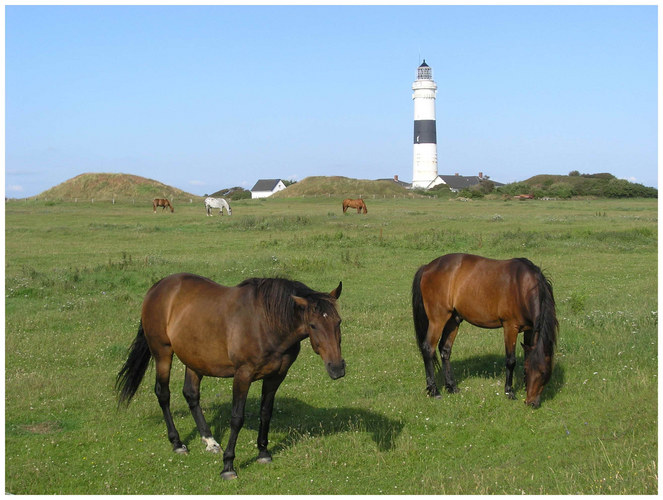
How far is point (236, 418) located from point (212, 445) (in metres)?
0.86

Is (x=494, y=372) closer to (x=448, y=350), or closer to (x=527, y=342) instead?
(x=448, y=350)

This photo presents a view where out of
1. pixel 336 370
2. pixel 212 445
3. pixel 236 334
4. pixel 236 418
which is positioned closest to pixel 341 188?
pixel 212 445

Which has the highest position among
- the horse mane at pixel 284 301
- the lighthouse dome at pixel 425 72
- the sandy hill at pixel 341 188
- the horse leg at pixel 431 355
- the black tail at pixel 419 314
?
the lighthouse dome at pixel 425 72

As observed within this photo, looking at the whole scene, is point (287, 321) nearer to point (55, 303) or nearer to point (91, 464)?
point (91, 464)

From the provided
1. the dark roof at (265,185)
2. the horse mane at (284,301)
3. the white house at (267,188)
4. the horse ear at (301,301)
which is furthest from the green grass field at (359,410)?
the dark roof at (265,185)

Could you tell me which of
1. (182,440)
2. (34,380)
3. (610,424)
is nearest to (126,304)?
(34,380)

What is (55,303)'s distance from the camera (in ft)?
53.7

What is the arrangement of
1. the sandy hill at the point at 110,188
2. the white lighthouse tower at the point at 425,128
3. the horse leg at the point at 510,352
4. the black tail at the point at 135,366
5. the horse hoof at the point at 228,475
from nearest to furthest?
the horse hoof at the point at 228,475
the black tail at the point at 135,366
the horse leg at the point at 510,352
the sandy hill at the point at 110,188
the white lighthouse tower at the point at 425,128

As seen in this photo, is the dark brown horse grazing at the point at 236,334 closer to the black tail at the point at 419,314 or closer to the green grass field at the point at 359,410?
the green grass field at the point at 359,410

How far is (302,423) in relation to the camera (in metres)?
8.59

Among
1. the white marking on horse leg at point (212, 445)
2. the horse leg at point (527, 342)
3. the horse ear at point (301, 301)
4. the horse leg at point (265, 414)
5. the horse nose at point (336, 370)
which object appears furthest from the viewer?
the horse leg at point (527, 342)

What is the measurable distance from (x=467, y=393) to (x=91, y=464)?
4.91 meters

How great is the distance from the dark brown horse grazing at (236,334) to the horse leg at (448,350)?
322 cm

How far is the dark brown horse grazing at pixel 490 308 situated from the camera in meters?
8.66
